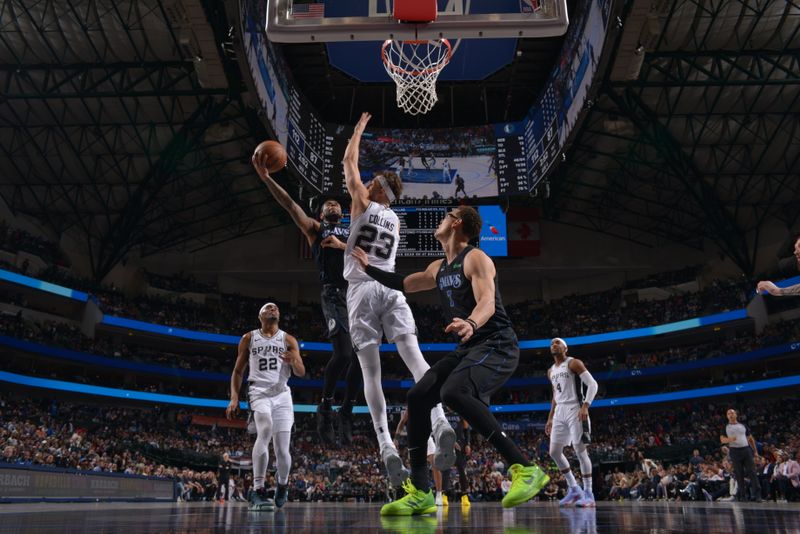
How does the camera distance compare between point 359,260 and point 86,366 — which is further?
point 86,366

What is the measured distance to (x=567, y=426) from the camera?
29.8 feet

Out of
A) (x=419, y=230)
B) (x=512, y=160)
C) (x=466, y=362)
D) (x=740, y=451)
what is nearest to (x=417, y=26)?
(x=466, y=362)

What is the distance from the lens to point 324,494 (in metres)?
23.4

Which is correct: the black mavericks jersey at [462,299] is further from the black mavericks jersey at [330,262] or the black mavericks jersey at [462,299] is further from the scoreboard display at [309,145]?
the scoreboard display at [309,145]

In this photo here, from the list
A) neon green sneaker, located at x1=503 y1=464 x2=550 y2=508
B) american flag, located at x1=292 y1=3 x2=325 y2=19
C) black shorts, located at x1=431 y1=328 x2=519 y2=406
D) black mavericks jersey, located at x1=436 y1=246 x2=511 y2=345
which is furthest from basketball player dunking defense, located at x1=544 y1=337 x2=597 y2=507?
american flag, located at x1=292 y1=3 x2=325 y2=19

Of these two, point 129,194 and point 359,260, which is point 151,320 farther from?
point 359,260

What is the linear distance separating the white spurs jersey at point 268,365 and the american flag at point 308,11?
139 inches

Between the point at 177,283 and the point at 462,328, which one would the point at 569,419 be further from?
the point at 177,283

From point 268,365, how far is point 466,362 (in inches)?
150

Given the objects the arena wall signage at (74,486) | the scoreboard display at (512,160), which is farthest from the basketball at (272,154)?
the scoreboard display at (512,160)

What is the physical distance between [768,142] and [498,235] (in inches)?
430

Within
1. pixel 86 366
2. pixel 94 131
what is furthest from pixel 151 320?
pixel 94 131

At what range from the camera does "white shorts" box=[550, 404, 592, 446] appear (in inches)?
353

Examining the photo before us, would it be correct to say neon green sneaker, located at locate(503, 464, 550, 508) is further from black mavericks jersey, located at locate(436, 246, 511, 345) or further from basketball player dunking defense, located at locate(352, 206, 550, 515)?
black mavericks jersey, located at locate(436, 246, 511, 345)
